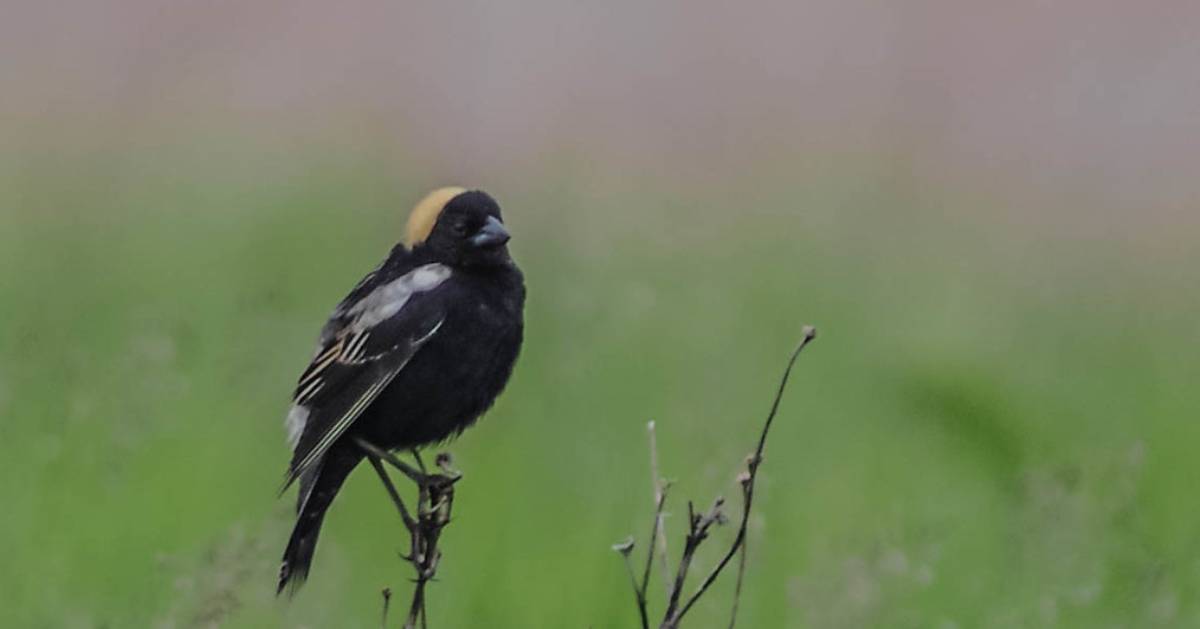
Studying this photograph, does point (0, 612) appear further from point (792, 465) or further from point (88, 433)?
point (792, 465)

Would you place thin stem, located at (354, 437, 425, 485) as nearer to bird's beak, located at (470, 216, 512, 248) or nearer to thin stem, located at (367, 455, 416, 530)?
thin stem, located at (367, 455, 416, 530)

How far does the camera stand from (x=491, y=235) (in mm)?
1951

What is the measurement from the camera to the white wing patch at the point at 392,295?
199cm

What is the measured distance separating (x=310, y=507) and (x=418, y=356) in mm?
244

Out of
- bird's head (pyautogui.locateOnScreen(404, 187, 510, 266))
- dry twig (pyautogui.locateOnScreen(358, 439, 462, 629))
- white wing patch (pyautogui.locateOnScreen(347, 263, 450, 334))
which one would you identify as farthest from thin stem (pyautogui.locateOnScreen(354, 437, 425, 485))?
bird's head (pyautogui.locateOnScreen(404, 187, 510, 266))

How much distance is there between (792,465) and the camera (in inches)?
95.5

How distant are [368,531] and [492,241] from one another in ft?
2.08

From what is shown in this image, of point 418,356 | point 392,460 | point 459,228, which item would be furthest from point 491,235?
point 392,460

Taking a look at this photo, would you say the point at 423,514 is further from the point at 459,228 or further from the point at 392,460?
the point at 459,228

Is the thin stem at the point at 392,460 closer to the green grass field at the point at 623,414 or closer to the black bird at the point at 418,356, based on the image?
the black bird at the point at 418,356

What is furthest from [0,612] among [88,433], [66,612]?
[88,433]

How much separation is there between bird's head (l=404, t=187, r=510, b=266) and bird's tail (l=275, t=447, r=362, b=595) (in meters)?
0.29

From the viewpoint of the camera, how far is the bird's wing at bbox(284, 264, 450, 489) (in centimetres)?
191

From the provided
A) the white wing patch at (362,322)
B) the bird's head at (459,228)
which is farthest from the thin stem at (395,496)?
the bird's head at (459,228)
